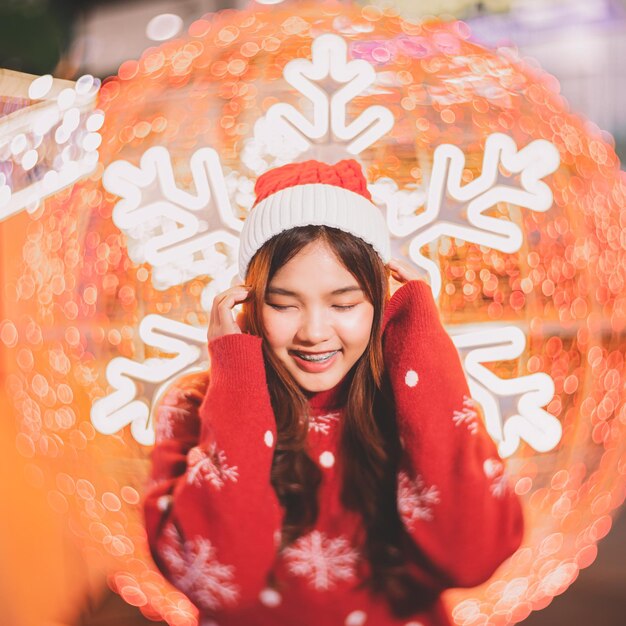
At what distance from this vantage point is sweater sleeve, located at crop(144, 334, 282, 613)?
88 centimetres

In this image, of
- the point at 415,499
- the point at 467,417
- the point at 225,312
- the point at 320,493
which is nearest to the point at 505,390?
the point at 467,417

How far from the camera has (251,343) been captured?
880 millimetres

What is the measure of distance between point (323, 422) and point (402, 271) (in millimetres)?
258

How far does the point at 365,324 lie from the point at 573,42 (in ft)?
4.31

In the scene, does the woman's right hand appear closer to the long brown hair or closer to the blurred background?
the long brown hair

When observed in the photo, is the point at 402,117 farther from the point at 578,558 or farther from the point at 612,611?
the point at 612,611

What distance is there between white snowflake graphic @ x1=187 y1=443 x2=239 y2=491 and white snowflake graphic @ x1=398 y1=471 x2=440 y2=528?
245mm

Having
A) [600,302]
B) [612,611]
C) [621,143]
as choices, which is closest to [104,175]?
[600,302]

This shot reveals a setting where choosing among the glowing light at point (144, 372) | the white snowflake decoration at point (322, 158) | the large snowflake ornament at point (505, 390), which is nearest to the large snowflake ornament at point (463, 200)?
the white snowflake decoration at point (322, 158)

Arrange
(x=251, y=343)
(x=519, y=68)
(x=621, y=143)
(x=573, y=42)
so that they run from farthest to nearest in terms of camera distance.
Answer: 1. (x=621, y=143)
2. (x=573, y=42)
3. (x=519, y=68)
4. (x=251, y=343)

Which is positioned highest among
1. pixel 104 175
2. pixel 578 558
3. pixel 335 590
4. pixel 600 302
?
pixel 104 175

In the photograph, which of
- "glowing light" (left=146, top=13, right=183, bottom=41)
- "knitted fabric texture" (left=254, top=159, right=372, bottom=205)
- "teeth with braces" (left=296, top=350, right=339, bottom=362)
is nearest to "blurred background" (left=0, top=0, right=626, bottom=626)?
"glowing light" (left=146, top=13, right=183, bottom=41)

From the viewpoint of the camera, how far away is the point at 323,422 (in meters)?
0.97

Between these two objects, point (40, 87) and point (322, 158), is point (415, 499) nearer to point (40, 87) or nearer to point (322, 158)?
point (322, 158)
